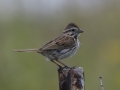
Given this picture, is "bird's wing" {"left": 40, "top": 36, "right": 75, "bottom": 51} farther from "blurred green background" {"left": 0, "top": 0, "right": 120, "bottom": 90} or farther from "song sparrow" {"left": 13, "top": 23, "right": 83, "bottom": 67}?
"blurred green background" {"left": 0, "top": 0, "right": 120, "bottom": 90}

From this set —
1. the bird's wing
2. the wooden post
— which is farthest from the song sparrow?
the wooden post

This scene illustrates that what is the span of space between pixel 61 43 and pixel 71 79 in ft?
8.52

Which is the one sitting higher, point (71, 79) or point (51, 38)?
point (51, 38)

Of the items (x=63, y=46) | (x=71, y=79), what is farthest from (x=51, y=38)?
(x=71, y=79)

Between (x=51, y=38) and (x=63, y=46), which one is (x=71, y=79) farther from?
(x=51, y=38)

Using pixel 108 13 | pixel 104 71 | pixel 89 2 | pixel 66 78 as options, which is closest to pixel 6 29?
pixel 104 71

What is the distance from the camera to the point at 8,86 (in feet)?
38.9

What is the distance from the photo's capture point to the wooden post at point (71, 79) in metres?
6.68

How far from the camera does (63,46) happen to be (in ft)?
30.8

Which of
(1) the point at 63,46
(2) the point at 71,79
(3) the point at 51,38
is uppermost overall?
(3) the point at 51,38

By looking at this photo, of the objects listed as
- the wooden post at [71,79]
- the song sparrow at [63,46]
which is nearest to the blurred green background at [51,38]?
the song sparrow at [63,46]

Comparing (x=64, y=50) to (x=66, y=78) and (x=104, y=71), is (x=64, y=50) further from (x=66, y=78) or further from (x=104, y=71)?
(x=104, y=71)

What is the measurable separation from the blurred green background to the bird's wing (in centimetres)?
252

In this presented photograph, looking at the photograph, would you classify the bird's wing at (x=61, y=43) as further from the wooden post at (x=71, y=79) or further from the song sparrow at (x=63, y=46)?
→ the wooden post at (x=71, y=79)
